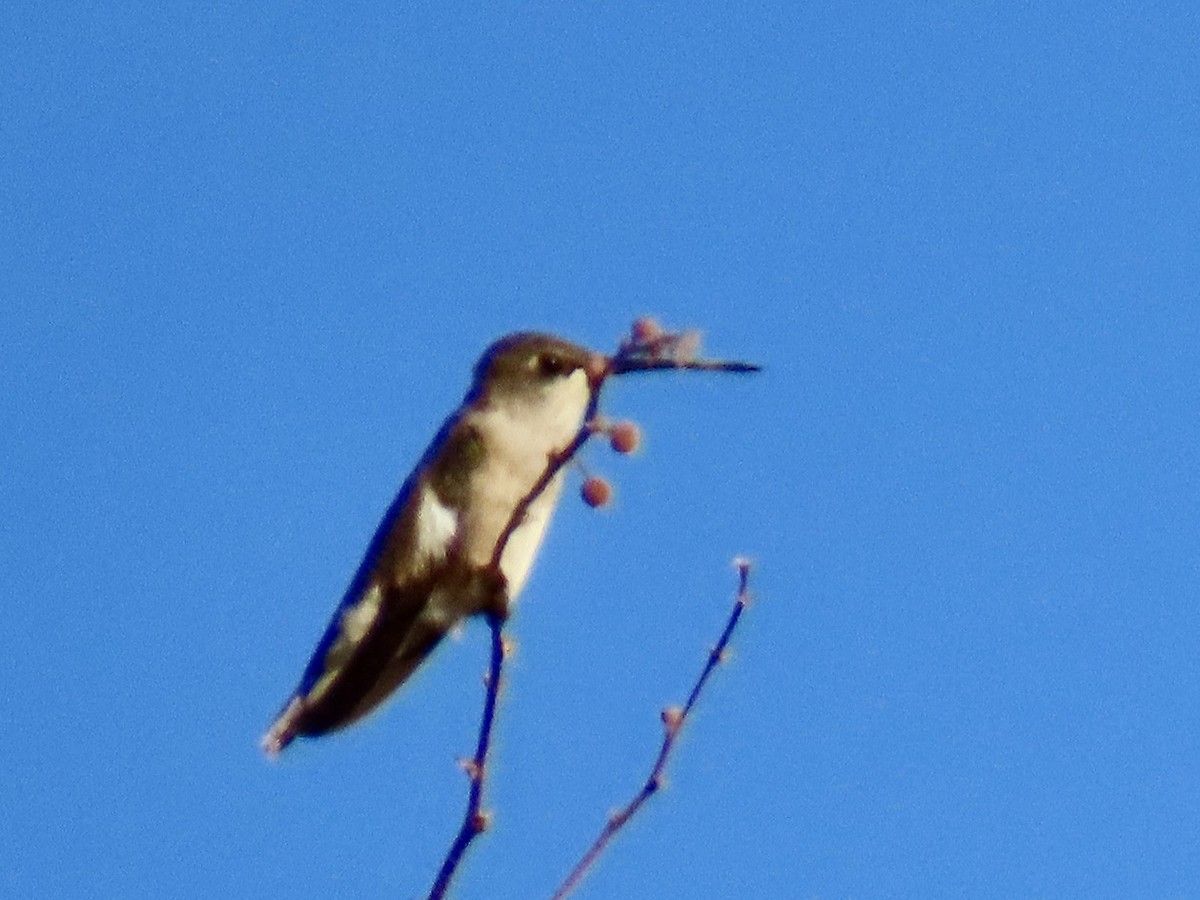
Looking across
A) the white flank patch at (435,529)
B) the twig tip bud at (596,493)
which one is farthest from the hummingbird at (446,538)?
the twig tip bud at (596,493)

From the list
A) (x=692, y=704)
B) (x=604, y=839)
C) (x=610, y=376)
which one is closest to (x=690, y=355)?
(x=610, y=376)

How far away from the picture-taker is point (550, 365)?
14.7 feet

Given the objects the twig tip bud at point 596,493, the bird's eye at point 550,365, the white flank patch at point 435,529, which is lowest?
the twig tip bud at point 596,493

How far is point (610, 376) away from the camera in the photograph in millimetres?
3057

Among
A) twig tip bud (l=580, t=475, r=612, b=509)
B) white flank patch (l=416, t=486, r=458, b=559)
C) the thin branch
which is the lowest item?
the thin branch

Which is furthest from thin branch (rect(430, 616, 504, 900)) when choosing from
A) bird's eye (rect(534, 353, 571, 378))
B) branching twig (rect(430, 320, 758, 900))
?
bird's eye (rect(534, 353, 571, 378))

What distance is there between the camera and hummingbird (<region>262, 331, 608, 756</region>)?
13.7ft

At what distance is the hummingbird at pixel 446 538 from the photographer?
4.17 meters

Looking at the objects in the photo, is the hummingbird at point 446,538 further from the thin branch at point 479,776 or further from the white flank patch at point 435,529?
the thin branch at point 479,776

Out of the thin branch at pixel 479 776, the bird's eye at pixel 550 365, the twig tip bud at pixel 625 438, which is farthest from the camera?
the bird's eye at pixel 550 365

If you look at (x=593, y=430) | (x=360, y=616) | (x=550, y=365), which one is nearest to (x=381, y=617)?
(x=360, y=616)

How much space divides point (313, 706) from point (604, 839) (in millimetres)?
1507

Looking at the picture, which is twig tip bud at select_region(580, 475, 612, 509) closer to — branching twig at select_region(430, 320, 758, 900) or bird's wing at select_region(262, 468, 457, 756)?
branching twig at select_region(430, 320, 758, 900)

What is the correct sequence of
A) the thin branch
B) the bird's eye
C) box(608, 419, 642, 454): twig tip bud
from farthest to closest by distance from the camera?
the bird's eye, box(608, 419, 642, 454): twig tip bud, the thin branch
